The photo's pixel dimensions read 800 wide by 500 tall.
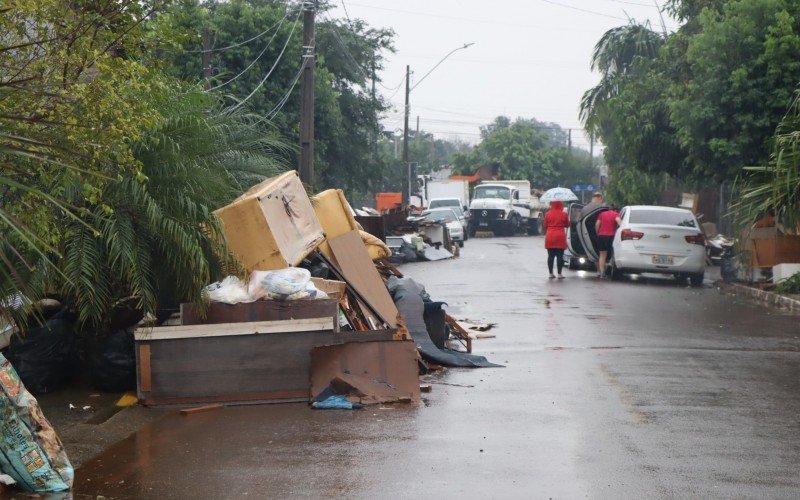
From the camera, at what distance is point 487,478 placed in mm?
6758

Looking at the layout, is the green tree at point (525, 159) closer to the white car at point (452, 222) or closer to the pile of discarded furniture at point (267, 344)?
the white car at point (452, 222)

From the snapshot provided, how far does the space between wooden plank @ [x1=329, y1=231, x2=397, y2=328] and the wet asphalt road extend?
1.03 metres

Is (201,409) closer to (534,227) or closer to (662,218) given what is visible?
(662,218)

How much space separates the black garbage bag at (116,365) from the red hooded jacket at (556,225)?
50.5 feet

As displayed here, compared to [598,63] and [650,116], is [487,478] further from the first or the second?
[598,63]

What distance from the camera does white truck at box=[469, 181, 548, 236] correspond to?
56750mm

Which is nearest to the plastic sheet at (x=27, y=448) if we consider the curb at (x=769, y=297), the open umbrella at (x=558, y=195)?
the curb at (x=769, y=297)

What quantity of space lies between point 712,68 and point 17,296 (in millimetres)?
17236

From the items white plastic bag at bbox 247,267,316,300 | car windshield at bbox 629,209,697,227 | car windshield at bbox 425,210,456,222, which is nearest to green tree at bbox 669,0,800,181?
car windshield at bbox 629,209,697,227

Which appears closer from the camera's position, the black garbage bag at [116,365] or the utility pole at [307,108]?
the black garbage bag at [116,365]

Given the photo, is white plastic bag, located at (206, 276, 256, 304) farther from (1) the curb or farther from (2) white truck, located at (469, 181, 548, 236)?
(2) white truck, located at (469, 181, 548, 236)

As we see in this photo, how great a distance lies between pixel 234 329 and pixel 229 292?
1.69 ft

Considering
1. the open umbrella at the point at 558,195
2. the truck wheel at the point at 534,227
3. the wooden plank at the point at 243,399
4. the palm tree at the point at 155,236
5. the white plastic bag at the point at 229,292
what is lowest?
the truck wheel at the point at 534,227

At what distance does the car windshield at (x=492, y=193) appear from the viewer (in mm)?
58375
